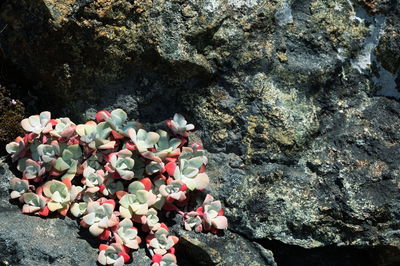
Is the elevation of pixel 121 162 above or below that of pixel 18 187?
above

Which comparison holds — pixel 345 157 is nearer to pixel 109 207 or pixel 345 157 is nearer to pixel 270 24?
pixel 270 24

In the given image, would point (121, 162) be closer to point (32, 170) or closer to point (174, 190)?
point (174, 190)

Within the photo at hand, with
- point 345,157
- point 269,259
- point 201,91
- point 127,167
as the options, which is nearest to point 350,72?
point 345,157

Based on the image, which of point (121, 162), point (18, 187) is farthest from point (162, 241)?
point (18, 187)

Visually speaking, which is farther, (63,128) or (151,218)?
(63,128)

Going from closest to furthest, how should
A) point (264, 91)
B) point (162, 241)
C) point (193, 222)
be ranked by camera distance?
point (162, 241), point (193, 222), point (264, 91)

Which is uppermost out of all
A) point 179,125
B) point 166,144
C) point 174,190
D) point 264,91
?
point 264,91
